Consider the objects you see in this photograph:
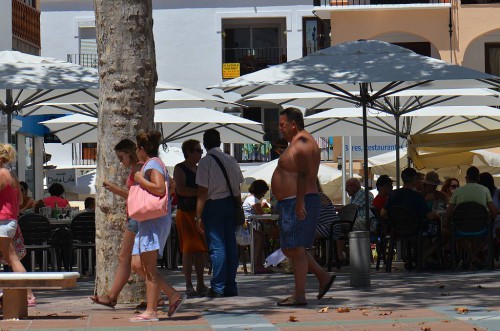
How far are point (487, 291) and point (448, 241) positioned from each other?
15.6 ft

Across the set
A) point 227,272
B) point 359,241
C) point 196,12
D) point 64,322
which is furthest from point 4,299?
point 196,12

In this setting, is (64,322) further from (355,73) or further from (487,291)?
(355,73)

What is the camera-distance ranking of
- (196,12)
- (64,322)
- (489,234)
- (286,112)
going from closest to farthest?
(64,322), (286,112), (489,234), (196,12)

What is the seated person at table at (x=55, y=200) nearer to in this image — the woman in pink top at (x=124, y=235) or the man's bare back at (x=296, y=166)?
the woman in pink top at (x=124, y=235)

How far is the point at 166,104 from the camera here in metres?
24.3

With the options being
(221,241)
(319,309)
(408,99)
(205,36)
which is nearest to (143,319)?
(319,309)

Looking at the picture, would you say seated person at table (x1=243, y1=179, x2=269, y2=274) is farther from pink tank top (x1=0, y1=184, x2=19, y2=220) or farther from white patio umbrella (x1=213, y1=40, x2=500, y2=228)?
pink tank top (x1=0, y1=184, x2=19, y2=220)

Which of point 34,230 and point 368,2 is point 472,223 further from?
point 368,2

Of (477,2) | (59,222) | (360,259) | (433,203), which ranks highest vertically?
(477,2)

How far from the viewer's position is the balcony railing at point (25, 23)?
33.6 metres

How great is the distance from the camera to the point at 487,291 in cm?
1356

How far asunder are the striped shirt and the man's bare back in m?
1.00

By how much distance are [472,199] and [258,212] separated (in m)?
3.42

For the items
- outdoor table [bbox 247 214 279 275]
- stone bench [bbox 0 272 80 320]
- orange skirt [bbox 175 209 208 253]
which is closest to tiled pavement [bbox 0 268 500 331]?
stone bench [bbox 0 272 80 320]
